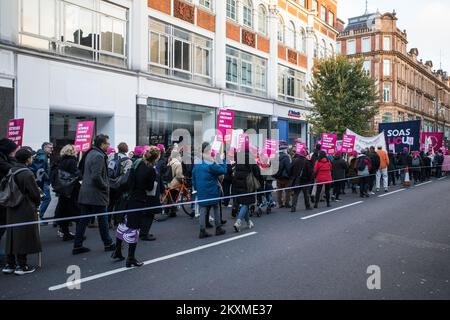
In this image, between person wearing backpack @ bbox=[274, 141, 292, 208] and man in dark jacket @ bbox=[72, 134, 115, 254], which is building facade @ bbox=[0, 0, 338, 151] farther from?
man in dark jacket @ bbox=[72, 134, 115, 254]

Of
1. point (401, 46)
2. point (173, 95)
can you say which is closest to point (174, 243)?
point (173, 95)

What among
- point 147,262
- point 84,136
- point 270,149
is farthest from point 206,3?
point 147,262

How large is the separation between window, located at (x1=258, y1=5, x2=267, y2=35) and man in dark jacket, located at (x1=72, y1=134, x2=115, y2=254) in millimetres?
20813

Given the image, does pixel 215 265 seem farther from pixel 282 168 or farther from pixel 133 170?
pixel 282 168

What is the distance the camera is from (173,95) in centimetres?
1930

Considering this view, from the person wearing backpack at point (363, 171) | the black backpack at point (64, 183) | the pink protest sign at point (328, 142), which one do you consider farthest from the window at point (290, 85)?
the black backpack at point (64, 183)

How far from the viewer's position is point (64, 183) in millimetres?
8211

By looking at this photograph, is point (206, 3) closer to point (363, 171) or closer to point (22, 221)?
point (363, 171)

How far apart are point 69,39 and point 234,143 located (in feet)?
23.2

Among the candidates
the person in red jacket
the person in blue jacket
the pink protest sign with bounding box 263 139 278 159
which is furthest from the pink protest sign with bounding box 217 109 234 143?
the person in blue jacket

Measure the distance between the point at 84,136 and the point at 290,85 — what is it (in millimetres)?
20882

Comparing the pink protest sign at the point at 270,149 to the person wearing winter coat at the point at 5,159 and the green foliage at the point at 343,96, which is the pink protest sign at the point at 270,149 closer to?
the person wearing winter coat at the point at 5,159
